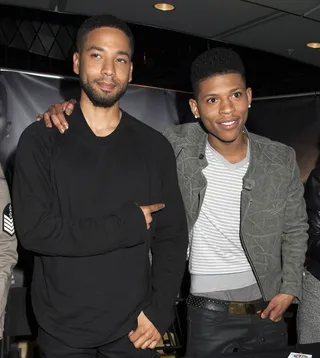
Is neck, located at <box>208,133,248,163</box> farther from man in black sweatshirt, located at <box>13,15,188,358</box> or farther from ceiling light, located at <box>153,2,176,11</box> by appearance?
ceiling light, located at <box>153,2,176,11</box>

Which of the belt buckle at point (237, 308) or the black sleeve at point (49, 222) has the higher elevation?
the black sleeve at point (49, 222)

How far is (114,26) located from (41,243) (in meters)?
0.80

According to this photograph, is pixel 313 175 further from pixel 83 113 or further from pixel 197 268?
pixel 83 113

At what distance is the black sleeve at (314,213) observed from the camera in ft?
7.50

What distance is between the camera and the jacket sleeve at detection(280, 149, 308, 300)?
2125 mm

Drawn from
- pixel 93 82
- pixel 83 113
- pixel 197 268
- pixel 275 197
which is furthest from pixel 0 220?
pixel 275 197

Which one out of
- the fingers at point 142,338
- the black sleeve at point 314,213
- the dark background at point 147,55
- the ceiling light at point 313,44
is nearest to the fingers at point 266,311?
the black sleeve at point 314,213

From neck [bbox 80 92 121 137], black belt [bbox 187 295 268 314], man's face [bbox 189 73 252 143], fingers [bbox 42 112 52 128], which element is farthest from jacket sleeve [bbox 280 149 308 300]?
fingers [bbox 42 112 52 128]

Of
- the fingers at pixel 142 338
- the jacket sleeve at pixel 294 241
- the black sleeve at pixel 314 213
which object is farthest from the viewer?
the black sleeve at pixel 314 213

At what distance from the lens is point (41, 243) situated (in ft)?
5.17

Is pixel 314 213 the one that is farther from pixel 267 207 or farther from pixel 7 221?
pixel 7 221

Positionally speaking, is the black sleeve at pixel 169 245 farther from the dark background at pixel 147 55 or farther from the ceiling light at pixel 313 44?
the dark background at pixel 147 55

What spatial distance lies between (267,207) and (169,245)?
1.67ft

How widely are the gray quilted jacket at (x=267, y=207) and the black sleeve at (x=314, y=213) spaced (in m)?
0.13
